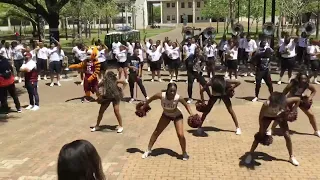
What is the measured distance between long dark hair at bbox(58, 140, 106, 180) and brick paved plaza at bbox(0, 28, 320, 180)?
12.8 feet

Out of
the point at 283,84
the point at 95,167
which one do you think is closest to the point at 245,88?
the point at 283,84

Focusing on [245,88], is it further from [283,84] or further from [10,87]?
[10,87]

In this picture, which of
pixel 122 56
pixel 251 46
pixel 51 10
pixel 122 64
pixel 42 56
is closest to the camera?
pixel 122 56

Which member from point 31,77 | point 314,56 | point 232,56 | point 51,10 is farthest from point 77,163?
point 51,10

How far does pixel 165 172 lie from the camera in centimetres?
663

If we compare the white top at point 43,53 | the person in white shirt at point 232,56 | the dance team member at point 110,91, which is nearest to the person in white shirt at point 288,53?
the person in white shirt at point 232,56

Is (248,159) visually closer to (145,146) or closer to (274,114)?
(274,114)

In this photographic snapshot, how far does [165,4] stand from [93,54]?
3427 inches

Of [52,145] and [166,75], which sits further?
[166,75]

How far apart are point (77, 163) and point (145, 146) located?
5.53m

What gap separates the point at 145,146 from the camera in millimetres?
8086

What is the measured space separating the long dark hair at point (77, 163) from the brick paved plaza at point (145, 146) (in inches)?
153

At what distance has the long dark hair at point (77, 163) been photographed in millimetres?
2602

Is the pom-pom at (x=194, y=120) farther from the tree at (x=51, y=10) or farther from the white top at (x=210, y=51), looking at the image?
the tree at (x=51, y=10)
